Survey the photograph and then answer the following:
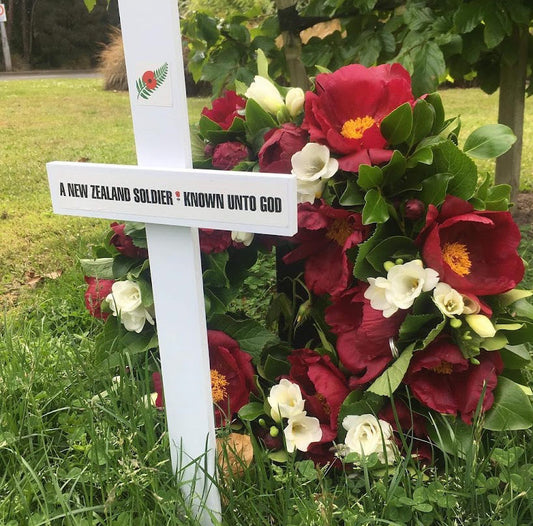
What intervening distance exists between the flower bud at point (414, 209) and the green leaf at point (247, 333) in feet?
1.36

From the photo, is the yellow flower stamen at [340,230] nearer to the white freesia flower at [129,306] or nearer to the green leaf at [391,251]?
the green leaf at [391,251]

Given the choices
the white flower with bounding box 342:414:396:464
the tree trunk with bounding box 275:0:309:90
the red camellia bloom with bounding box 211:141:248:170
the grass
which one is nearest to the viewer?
the grass

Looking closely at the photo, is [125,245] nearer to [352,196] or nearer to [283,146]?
[283,146]

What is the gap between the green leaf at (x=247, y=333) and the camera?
1.38m

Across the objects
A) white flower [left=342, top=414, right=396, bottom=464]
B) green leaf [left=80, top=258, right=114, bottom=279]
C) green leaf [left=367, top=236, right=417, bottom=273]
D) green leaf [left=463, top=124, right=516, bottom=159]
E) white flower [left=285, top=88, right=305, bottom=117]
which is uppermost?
white flower [left=285, top=88, right=305, bottom=117]

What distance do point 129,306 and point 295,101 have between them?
0.56 m

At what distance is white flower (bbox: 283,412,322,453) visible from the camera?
120 cm

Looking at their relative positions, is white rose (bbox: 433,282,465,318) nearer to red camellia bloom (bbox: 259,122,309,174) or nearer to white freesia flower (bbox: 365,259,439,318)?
white freesia flower (bbox: 365,259,439,318)

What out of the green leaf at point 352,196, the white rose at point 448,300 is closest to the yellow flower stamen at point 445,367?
the white rose at point 448,300

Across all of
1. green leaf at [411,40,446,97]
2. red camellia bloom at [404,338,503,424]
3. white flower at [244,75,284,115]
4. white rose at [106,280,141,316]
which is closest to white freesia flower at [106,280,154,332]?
white rose at [106,280,141,316]

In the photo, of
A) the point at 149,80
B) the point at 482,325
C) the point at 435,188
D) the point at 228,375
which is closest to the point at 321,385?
the point at 228,375

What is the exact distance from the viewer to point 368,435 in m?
1.13

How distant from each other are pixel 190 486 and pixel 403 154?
29.6 inches

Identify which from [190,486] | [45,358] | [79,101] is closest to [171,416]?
[190,486]
